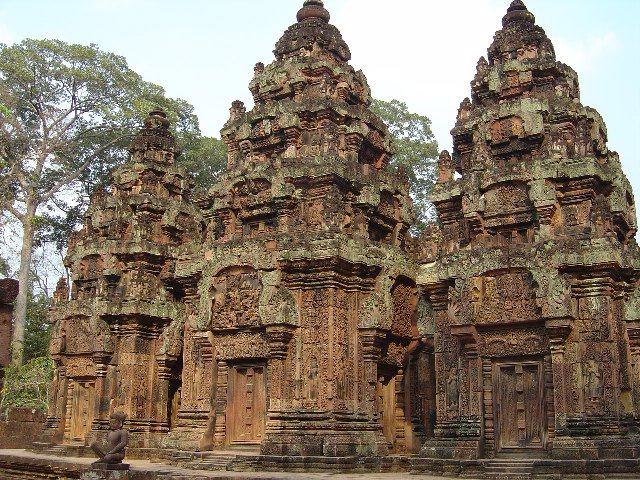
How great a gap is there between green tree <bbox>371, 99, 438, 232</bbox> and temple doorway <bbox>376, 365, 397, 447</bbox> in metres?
15.2

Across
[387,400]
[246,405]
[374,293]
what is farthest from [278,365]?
[387,400]

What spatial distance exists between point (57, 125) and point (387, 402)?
65.8 feet

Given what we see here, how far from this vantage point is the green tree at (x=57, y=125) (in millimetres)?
27750

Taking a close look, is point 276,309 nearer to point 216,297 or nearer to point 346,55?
point 216,297

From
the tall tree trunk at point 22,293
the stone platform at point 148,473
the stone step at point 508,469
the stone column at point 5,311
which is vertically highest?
the tall tree trunk at point 22,293

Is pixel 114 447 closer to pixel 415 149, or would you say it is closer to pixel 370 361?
pixel 370 361

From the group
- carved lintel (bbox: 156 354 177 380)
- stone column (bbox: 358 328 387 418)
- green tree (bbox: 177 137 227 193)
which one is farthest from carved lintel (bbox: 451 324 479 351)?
green tree (bbox: 177 137 227 193)

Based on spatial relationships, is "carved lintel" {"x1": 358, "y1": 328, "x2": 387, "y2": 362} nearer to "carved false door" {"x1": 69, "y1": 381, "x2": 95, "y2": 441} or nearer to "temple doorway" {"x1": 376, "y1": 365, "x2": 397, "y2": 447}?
"temple doorway" {"x1": 376, "y1": 365, "x2": 397, "y2": 447}

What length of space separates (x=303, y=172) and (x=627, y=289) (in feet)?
19.7

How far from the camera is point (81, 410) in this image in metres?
18.0

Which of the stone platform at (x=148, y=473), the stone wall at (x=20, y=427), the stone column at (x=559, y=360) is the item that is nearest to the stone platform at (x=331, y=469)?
the stone platform at (x=148, y=473)

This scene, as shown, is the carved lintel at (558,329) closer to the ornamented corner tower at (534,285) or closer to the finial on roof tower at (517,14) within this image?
the ornamented corner tower at (534,285)

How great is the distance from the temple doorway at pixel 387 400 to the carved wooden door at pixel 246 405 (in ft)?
7.26

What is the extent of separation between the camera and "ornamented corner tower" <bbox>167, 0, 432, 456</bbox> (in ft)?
43.3
